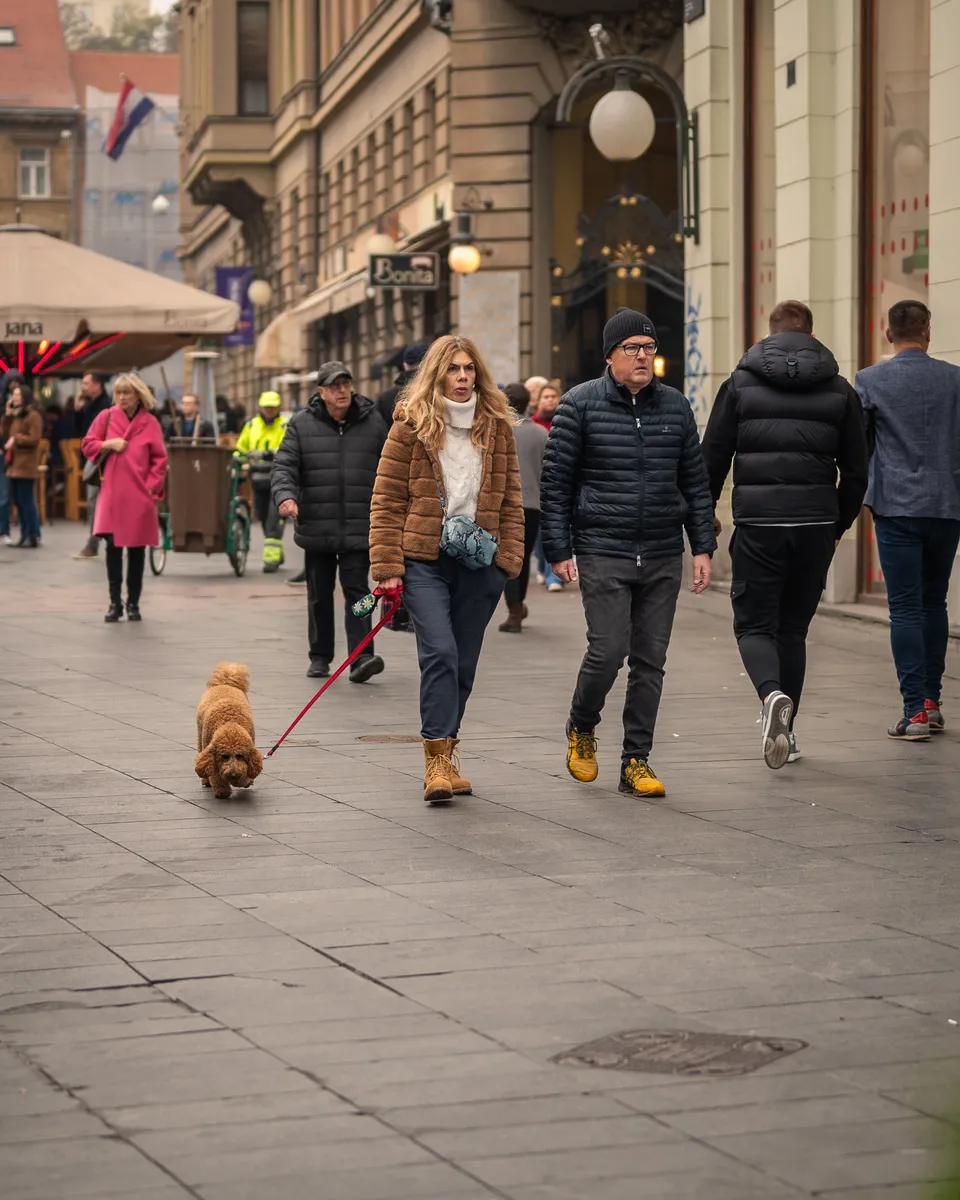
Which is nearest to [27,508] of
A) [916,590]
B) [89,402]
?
[89,402]

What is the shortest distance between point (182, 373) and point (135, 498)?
59940 millimetres

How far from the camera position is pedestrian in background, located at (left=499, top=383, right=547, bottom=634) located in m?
15.7

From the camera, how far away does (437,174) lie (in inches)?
1367

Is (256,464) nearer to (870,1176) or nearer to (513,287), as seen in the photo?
(513,287)

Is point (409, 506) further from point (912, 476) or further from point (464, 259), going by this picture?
point (464, 259)

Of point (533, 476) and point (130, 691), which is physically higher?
point (533, 476)

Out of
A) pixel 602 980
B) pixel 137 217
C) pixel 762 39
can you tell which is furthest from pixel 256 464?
pixel 137 217

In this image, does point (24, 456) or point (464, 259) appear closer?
point (24, 456)

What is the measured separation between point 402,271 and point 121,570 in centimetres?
1370

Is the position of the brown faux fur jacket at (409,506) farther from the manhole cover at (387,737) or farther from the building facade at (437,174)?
the building facade at (437,174)

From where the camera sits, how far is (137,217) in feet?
265

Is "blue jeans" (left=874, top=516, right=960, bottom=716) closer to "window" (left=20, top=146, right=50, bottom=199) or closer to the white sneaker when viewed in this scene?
the white sneaker

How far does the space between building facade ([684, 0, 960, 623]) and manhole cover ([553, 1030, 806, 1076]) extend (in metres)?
9.85

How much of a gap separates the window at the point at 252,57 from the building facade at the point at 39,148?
30.3 metres
